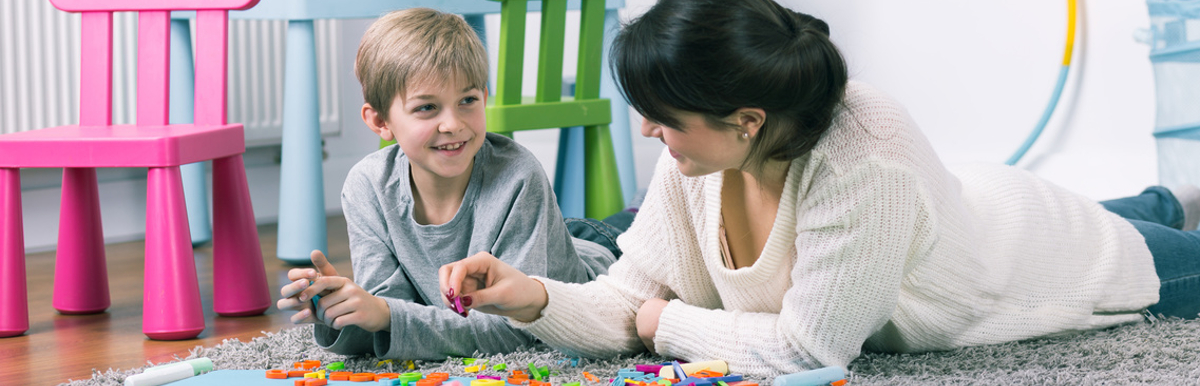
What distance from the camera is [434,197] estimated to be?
118 centimetres

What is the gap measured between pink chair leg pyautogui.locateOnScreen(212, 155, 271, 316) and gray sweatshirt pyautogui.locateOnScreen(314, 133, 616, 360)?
29 cm

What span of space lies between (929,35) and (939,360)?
1.51 metres

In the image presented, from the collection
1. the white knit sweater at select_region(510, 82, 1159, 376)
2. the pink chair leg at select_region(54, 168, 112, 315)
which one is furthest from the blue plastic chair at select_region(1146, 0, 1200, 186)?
the pink chair leg at select_region(54, 168, 112, 315)

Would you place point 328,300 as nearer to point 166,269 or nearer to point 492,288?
point 492,288

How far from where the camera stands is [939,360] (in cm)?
101

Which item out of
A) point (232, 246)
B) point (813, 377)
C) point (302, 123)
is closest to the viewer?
point (813, 377)

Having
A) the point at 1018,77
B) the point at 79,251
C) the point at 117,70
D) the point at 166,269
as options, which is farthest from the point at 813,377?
the point at 117,70

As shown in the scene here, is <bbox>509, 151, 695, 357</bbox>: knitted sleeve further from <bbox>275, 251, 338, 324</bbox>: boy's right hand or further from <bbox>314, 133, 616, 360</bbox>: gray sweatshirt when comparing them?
<bbox>275, 251, 338, 324</bbox>: boy's right hand

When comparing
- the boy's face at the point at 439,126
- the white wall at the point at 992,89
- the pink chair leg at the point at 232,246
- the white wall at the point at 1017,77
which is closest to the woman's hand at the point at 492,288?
the boy's face at the point at 439,126

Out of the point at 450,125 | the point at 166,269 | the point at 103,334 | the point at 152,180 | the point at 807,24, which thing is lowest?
the point at 103,334

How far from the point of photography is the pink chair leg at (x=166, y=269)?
4.12 ft

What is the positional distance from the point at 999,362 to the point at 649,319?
0.33m

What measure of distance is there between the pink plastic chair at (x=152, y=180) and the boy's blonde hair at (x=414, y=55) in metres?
0.30

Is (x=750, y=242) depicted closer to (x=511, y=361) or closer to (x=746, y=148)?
(x=746, y=148)
